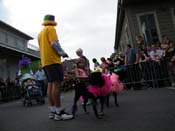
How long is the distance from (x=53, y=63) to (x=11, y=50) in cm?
1774

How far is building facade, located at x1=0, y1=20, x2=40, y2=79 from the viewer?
80.8 ft

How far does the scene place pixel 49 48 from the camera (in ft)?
20.2

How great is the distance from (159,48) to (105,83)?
6.96 meters

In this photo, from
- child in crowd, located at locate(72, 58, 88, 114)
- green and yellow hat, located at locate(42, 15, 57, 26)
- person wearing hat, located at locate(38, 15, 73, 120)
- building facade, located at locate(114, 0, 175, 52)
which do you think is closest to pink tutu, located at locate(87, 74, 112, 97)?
child in crowd, located at locate(72, 58, 88, 114)

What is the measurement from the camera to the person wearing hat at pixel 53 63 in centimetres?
601

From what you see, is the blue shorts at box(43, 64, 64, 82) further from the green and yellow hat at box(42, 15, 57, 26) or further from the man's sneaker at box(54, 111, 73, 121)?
the green and yellow hat at box(42, 15, 57, 26)

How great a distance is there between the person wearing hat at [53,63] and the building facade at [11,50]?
15309 mm

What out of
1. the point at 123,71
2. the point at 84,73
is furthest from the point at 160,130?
the point at 123,71

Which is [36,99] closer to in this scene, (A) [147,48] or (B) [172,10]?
(A) [147,48]

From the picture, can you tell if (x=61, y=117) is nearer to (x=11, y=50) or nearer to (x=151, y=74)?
(x=151, y=74)

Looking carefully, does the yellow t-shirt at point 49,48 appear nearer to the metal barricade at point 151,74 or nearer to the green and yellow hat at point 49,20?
the green and yellow hat at point 49,20

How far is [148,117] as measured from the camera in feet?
17.4

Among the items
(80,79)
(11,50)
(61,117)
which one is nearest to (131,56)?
(80,79)

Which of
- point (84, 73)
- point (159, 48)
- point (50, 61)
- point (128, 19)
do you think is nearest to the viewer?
point (50, 61)
